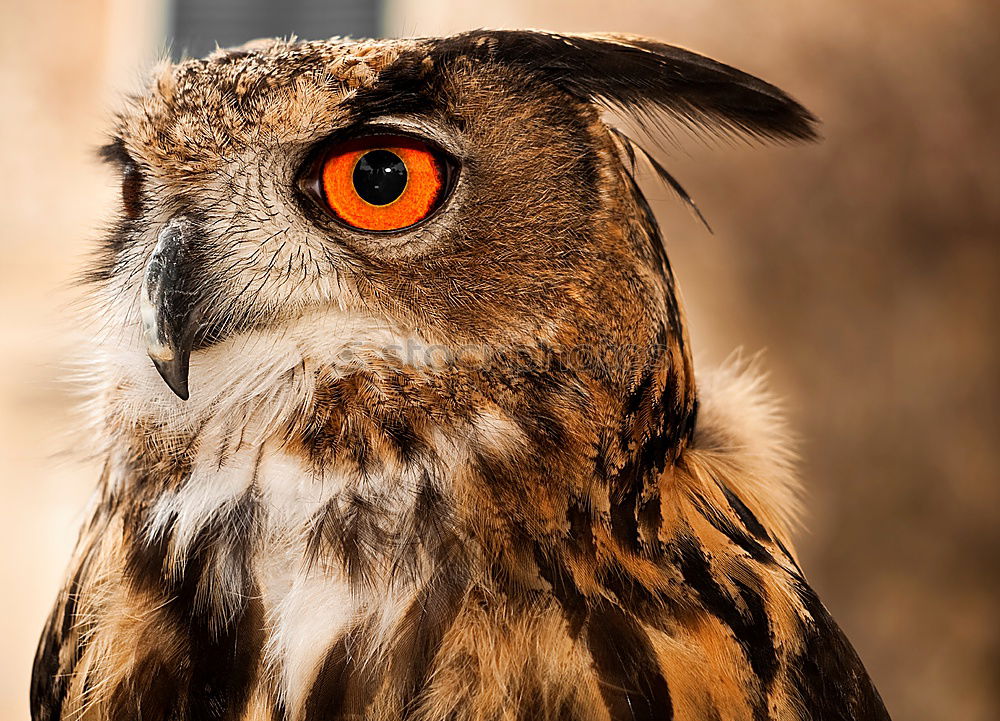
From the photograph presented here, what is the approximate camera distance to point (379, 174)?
0.58 m

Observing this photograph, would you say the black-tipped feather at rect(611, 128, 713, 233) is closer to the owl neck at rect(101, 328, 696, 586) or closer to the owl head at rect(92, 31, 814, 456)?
the owl head at rect(92, 31, 814, 456)

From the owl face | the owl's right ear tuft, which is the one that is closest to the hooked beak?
the owl face

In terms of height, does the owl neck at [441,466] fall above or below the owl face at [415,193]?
below

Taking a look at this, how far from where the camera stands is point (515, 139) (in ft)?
2.03

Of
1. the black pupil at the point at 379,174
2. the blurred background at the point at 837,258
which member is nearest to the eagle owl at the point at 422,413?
the black pupil at the point at 379,174

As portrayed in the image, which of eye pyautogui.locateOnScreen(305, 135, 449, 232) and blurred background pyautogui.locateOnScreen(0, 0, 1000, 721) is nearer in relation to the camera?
eye pyautogui.locateOnScreen(305, 135, 449, 232)

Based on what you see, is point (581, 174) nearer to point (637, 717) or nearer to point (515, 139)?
point (515, 139)

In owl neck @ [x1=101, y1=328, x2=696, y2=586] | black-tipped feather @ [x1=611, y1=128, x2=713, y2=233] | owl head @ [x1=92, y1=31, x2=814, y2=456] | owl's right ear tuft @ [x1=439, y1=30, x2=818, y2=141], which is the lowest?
owl neck @ [x1=101, y1=328, x2=696, y2=586]

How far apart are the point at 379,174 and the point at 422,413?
0.16 metres

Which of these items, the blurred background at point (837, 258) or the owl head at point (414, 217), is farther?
the blurred background at point (837, 258)

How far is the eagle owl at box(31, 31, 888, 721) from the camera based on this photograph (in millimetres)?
572

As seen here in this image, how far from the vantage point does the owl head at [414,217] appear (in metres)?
0.58

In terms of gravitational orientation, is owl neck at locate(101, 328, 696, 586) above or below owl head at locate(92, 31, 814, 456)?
below

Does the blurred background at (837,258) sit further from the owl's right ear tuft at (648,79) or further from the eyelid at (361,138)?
the eyelid at (361,138)
